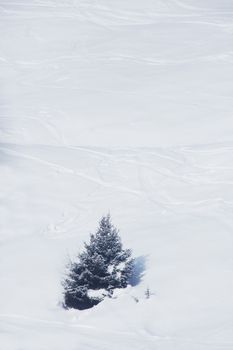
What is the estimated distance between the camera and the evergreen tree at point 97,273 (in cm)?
982

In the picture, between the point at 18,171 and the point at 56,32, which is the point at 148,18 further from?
the point at 18,171

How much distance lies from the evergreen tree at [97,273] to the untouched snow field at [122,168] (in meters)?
0.26

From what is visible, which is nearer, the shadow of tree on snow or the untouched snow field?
the untouched snow field

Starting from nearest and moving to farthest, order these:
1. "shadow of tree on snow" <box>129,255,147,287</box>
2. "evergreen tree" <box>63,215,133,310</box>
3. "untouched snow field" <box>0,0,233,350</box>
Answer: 1. "untouched snow field" <box>0,0,233,350</box>
2. "evergreen tree" <box>63,215,133,310</box>
3. "shadow of tree on snow" <box>129,255,147,287</box>

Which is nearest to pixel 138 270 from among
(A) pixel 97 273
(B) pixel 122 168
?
(A) pixel 97 273

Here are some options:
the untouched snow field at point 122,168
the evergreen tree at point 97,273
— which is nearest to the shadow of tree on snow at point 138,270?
the untouched snow field at point 122,168

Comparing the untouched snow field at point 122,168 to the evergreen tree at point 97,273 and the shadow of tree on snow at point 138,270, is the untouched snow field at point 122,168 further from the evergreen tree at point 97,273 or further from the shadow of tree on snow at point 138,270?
the evergreen tree at point 97,273

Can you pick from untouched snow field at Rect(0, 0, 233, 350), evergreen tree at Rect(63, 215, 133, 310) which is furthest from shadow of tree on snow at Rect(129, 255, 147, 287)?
evergreen tree at Rect(63, 215, 133, 310)

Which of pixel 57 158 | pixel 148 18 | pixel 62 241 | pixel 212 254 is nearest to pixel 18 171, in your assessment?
pixel 57 158

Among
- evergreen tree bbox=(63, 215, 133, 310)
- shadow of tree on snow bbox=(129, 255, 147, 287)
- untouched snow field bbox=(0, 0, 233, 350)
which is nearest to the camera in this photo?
untouched snow field bbox=(0, 0, 233, 350)

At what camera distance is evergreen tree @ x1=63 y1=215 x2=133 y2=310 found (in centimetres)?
982

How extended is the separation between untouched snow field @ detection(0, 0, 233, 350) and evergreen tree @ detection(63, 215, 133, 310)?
26 cm

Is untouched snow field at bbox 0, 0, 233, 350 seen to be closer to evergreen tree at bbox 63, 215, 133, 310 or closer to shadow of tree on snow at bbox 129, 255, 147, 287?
shadow of tree on snow at bbox 129, 255, 147, 287

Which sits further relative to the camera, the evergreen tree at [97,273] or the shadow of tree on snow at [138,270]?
the shadow of tree on snow at [138,270]
